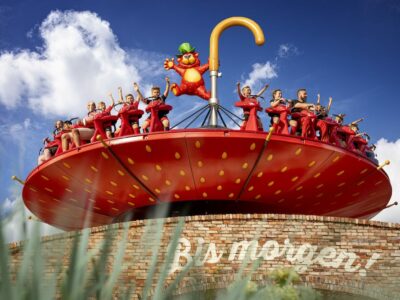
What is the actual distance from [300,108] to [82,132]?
212 inches

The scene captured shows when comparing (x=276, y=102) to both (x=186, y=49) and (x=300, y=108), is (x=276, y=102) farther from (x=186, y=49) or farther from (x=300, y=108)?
(x=186, y=49)

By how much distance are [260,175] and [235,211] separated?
1.72m

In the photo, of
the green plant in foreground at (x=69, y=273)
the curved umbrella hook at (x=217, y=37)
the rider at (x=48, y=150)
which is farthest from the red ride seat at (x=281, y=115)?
the green plant in foreground at (x=69, y=273)

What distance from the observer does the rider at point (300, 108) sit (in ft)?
40.7

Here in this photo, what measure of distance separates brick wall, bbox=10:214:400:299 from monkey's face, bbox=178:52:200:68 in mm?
5513

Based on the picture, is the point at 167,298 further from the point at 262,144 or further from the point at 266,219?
the point at 262,144

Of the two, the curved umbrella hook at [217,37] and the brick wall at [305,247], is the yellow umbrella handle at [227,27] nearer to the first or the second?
the curved umbrella hook at [217,37]

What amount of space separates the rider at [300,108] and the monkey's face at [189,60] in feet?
9.99

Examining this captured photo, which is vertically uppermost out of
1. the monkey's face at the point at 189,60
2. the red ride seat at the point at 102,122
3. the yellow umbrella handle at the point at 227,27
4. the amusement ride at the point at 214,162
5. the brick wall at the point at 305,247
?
the yellow umbrella handle at the point at 227,27

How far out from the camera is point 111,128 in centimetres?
1286

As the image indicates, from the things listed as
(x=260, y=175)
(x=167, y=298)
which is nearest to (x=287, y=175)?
(x=260, y=175)

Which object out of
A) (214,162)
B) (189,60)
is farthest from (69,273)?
(189,60)

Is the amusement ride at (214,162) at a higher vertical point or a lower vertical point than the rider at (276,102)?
lower

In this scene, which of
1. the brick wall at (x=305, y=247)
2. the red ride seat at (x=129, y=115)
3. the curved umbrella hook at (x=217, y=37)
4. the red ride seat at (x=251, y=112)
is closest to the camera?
the brick wall at (x=305, y=247)
